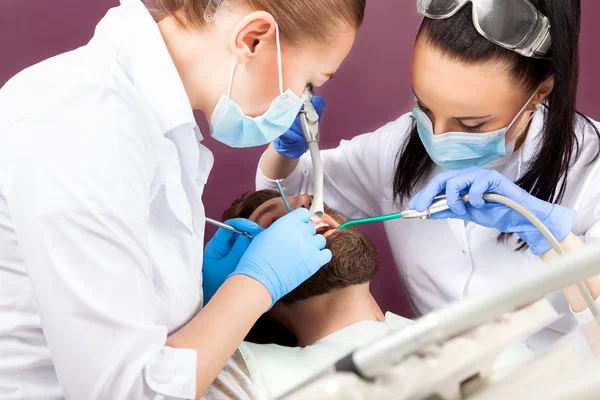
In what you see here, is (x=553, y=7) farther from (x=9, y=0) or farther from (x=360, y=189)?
(x=9, y=0)

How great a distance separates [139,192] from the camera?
3.15ft

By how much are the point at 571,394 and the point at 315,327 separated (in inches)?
49.0

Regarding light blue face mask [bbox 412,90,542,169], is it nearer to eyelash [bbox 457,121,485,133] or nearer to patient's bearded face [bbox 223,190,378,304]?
eyelash [bbox 457,121,485,133]

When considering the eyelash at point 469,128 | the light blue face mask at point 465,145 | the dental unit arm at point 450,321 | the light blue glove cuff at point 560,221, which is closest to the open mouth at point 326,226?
the light blue face mask at point 465,145

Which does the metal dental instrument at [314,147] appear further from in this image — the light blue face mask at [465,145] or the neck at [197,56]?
the neck at [197,56]

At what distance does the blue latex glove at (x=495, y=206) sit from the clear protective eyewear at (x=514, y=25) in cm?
29

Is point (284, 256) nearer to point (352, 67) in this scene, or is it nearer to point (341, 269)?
point (341, 269)

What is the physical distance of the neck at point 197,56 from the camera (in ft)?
3.61

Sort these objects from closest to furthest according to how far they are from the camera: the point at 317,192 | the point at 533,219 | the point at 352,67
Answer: the point at 533,219 → the point at 317,192 → the point at 352,67

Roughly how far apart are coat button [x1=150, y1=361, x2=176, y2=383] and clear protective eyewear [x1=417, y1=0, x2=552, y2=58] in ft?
3.05

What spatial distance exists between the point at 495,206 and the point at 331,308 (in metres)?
0.53

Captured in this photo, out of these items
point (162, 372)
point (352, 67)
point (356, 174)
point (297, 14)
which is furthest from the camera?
point (352, 67)

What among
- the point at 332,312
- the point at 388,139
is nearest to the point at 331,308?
the point at 332,312

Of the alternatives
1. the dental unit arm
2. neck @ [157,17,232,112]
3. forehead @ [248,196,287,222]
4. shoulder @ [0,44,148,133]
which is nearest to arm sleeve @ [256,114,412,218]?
forehead @ [248,196,287,222]
